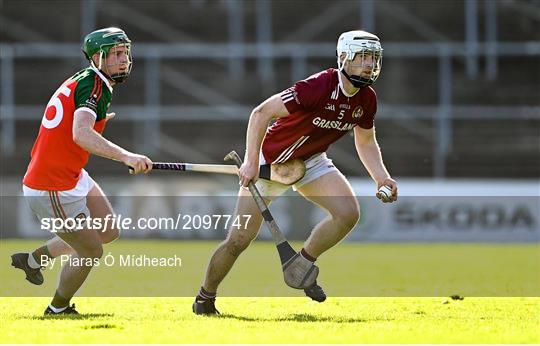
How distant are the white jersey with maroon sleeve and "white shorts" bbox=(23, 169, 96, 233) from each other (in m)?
1.26

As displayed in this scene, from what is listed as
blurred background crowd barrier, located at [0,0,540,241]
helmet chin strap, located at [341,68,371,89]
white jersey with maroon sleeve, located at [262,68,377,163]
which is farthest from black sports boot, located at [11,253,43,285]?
blurred background crowd barrier, located at [0,0,540,241]

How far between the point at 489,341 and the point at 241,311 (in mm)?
2163

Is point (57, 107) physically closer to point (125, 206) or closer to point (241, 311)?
point (241, 311)

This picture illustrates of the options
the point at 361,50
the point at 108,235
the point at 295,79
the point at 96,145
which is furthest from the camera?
the point at 295,79

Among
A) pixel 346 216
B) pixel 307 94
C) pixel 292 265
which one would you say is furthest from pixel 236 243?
pixel 307 94

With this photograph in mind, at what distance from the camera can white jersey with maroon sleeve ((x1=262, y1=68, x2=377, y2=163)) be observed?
7.79 m

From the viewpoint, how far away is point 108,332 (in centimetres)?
692

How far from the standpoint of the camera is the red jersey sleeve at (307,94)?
7738 mm

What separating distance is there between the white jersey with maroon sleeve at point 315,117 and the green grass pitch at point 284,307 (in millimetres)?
1096

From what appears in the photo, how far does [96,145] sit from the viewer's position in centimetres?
735

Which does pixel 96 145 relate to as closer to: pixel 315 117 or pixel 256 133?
pixel 256 133

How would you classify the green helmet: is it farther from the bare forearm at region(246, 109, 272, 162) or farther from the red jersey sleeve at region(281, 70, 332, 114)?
the red jersey sleeve at region(281, 70, 332, 114)

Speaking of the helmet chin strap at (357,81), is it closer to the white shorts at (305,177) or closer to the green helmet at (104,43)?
the white shorts at (305,177)

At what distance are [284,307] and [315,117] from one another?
1.48 m
